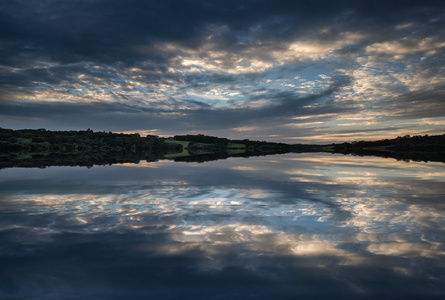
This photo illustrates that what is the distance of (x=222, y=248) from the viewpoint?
673 cm

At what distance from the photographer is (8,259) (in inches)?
242

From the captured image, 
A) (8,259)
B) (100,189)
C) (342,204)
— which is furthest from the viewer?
(100,189)

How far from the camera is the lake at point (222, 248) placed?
4.95 m

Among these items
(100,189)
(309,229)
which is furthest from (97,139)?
(309,229)

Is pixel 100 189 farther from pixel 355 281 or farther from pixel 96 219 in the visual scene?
pixel 355 281

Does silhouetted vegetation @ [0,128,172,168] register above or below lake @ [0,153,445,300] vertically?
above

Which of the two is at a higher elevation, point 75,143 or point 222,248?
point 75,143

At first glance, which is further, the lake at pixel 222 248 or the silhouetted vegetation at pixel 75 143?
the silhouetted vegetation at pixel 75 143

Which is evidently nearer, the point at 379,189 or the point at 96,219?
the point at 96,219

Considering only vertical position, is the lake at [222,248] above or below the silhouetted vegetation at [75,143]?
below

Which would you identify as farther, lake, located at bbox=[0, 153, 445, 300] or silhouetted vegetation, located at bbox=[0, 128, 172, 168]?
silhouetted vegetation, located at bbox=[0, 128, 172, 168]

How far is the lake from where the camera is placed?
495 centimetres

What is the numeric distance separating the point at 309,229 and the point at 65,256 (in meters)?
7.14

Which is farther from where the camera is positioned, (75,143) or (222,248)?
(75,143)
